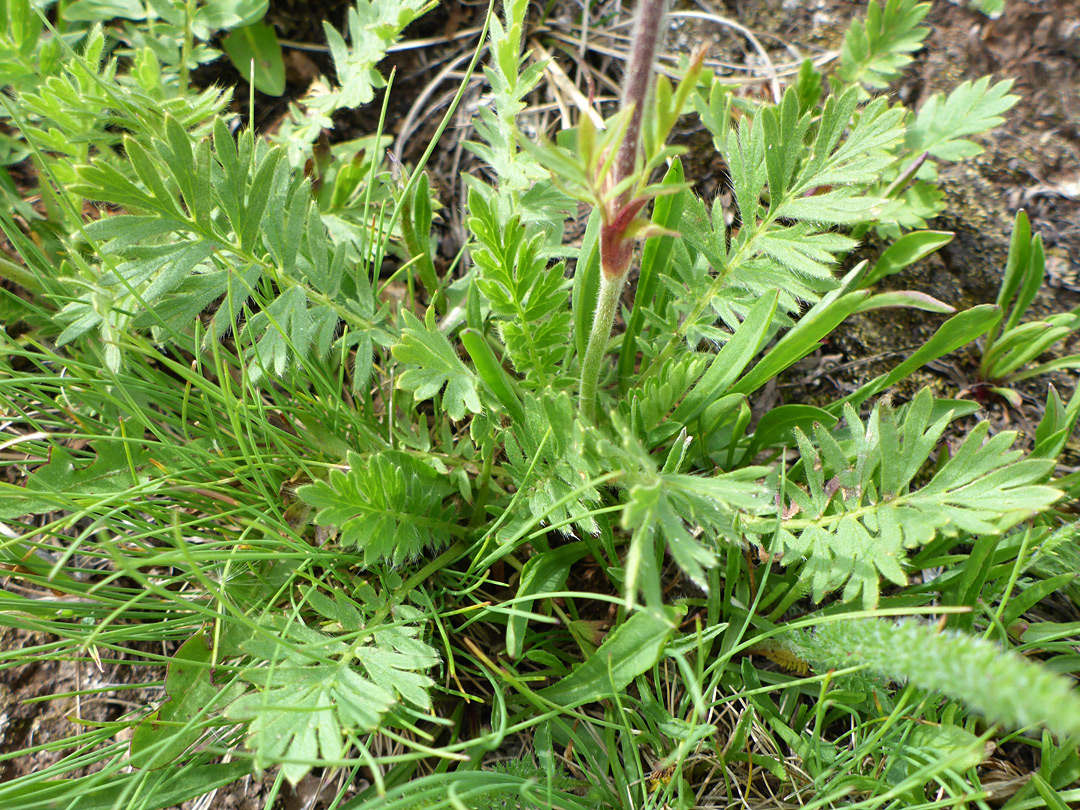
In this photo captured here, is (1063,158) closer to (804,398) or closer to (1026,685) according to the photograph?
(804,398)

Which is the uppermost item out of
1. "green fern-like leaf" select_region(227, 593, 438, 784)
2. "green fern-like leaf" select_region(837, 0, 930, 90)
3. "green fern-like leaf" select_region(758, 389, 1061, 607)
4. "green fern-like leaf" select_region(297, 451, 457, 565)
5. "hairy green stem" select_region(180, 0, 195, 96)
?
"green fern-like leaf" select_region(837, 0, 930, 90)

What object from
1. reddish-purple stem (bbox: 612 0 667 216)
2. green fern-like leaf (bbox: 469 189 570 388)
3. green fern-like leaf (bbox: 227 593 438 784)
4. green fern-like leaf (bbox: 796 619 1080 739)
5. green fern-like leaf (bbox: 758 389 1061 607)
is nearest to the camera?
green fern-like leaf (bbox: 796 619 1080 739)

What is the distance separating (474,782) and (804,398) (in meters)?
1.53

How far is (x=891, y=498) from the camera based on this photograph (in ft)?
5.03

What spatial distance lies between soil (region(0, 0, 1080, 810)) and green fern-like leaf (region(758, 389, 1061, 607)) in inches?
26.0

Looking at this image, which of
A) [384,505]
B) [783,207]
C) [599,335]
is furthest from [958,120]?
[384,505]

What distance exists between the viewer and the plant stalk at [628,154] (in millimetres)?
1032

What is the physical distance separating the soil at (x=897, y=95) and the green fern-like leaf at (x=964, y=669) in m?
1.06

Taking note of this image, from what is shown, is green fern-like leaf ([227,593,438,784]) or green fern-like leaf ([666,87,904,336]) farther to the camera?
green fern-like leaf ([666,87,904,336])

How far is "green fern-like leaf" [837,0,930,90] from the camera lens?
210cm

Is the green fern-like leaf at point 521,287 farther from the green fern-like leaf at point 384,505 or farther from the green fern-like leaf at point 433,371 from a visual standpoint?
the green fern-like leaf at point 384,505

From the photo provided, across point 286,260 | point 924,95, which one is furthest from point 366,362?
point 924,95

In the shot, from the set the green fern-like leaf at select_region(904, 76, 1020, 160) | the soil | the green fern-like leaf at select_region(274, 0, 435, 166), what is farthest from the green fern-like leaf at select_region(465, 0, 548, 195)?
the green fern-like leaf at select_region(904, 76, 1020, 160)

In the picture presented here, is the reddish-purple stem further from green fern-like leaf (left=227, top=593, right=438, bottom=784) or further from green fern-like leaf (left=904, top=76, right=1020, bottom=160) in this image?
green fern-like leaf (left=904, top=76, right=1020, bottom=160)
